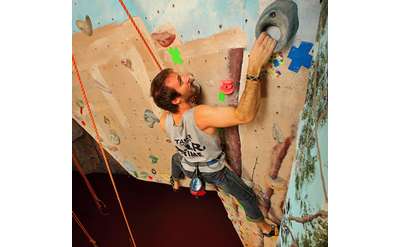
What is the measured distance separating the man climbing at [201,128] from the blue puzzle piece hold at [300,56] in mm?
167

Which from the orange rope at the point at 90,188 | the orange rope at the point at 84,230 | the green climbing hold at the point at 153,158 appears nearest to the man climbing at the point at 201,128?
the green climbing hold at the point at 153,158

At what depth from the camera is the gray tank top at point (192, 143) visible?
1.33 meters

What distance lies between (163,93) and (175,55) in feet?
0.47

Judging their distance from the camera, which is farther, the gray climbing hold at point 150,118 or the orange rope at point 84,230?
the orange rope at point 84,230

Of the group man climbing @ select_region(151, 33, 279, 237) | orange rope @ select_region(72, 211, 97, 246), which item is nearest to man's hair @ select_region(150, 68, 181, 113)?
man climbing @ select_region(151, 33, 279, 237)

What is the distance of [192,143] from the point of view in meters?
1.36

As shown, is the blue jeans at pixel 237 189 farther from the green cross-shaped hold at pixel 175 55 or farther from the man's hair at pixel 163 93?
the green cross-shaped hold at pixel 175 55

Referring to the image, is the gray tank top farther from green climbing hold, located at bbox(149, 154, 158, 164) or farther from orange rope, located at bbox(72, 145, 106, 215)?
orange rope, located at bbox(72, 145, 106, 215)

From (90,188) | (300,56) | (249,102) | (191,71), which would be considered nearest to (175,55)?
(191,71)

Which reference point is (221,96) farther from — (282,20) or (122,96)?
(122,96)

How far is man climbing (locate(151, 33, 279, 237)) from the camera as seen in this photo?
4.17 feet

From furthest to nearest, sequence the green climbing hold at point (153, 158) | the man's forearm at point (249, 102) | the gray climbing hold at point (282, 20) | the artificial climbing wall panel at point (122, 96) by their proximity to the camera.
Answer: the green climbing hold at point (153, 158) < the artificial climbing wall panel at point (122, 96) < the man's forearm at point (249, 102) < the gray climbing hold at point (282, 20)

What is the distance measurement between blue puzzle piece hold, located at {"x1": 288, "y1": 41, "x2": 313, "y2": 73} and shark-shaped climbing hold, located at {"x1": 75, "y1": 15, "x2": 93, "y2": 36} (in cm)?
84

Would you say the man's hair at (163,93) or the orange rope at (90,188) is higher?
the man's hair at (163,93)
